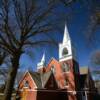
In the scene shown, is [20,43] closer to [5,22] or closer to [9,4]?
[5,22]

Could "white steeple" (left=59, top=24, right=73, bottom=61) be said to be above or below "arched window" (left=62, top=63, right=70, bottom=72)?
above

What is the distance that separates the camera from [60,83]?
112 feet

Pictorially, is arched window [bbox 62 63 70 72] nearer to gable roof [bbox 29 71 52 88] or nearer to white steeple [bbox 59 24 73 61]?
white steeple [bbox 59 24 73 61]

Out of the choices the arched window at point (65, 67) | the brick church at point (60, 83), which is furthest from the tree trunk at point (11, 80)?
the arched window at point (65, 67)

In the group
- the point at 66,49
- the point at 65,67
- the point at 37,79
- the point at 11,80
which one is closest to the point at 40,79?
the point at 37,79

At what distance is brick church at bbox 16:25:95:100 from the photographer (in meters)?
30.4

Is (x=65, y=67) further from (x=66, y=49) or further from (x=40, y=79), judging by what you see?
(x=40, y=79)

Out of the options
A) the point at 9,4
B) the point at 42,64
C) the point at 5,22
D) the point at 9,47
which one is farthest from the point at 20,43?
the point at 42,64

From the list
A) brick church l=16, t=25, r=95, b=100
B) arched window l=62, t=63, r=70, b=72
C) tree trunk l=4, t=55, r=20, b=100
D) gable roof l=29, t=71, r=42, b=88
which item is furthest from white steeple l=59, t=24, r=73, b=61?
tree trunk l=4, t=55, r=20, b=100

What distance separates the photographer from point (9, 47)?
10.1 metres

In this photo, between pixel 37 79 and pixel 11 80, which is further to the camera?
pixel 37 79

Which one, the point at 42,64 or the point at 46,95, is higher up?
the point at 42,64

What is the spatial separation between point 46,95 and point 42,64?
1280 centimetres

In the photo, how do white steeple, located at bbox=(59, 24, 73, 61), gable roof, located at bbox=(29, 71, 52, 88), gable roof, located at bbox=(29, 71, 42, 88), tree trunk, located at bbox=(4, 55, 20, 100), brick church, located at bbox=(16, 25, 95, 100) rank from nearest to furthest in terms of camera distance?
tree trunk, located at bbox=(4, 55, 20, 100) → brick church, located at bbox=(16, 25, 95, 100) → gable roof, located at bbox=(29, 71, 42, 88) → gable roof, located at bbox=(29, 71, 52, 88) → white steeple, located at bbox=(59, 24, 73, 61)
